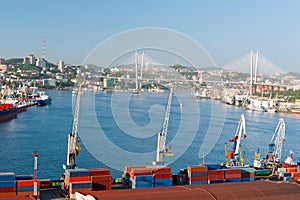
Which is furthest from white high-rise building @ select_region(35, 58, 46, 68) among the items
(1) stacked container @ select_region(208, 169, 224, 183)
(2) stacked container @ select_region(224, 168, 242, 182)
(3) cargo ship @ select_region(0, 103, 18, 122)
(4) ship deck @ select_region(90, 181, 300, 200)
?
(4) ship deck @ select_region(90, 181, 300, 200)

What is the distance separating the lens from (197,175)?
27.6 feet

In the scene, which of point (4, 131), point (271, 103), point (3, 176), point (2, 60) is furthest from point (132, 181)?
point (2, 60)

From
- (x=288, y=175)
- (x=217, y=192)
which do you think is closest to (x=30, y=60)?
(x=288, y=175)

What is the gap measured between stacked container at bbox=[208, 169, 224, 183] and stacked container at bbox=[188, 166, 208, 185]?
3.1 inches

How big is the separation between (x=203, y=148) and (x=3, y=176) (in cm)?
1012

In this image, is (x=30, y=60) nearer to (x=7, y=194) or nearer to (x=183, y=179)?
(x=183, y=179)

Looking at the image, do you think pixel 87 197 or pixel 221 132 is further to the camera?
pixel 221 132

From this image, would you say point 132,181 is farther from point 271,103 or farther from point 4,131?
point 271,103

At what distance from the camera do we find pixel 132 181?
7688 millimetres

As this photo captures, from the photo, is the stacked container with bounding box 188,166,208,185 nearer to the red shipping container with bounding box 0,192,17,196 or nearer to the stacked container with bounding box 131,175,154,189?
the stacked container with bounding box 131,175,154,189

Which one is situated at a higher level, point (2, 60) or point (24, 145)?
point (2, 60)

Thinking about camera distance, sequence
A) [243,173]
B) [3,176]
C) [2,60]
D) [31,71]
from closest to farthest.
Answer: [3,176] < [243,173] < [31,71] < [2,60]

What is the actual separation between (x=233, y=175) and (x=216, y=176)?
429mm

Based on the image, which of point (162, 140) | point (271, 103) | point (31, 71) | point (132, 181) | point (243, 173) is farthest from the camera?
point (31, 71)
